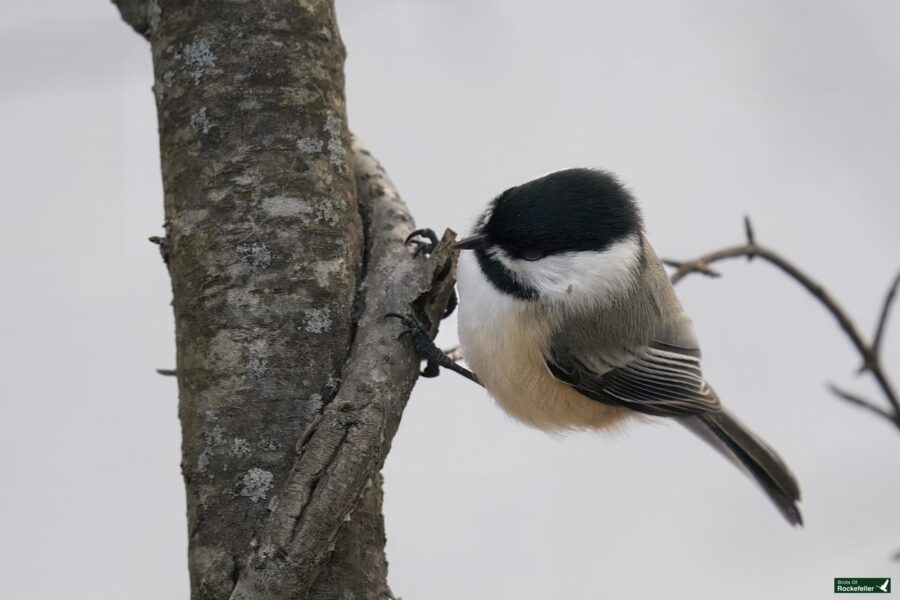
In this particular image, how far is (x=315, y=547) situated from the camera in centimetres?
107

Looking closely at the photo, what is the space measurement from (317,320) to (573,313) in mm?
655

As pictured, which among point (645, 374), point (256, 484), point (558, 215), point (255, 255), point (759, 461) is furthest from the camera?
point (759, 461)

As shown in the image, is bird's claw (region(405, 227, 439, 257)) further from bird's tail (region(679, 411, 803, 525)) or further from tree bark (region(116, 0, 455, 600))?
bird's tail (region(679, 411, 803, 525))

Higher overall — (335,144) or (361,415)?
(335,144)

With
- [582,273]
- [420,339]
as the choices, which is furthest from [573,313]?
[420,339]

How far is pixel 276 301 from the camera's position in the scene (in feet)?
4.12

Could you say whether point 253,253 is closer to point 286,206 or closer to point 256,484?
point 286,206

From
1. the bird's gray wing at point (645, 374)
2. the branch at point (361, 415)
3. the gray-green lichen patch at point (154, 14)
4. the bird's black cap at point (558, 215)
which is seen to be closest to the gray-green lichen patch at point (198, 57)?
the gray-green lichen patch at point (154, 14)

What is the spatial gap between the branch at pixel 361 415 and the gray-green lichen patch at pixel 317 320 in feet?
0.19

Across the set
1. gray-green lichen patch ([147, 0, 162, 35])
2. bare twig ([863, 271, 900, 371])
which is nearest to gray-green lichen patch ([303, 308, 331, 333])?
gray-green lichen patch ([147, 0, 162, 35])

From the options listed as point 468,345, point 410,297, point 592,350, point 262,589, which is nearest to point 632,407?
point 592,350

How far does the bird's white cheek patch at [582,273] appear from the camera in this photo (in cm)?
167

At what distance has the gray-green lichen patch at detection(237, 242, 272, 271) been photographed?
127 centimetres

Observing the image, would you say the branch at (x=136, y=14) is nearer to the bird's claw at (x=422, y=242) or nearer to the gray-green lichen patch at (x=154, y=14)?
the gray-green lichen patch at (x=154, y=14)
